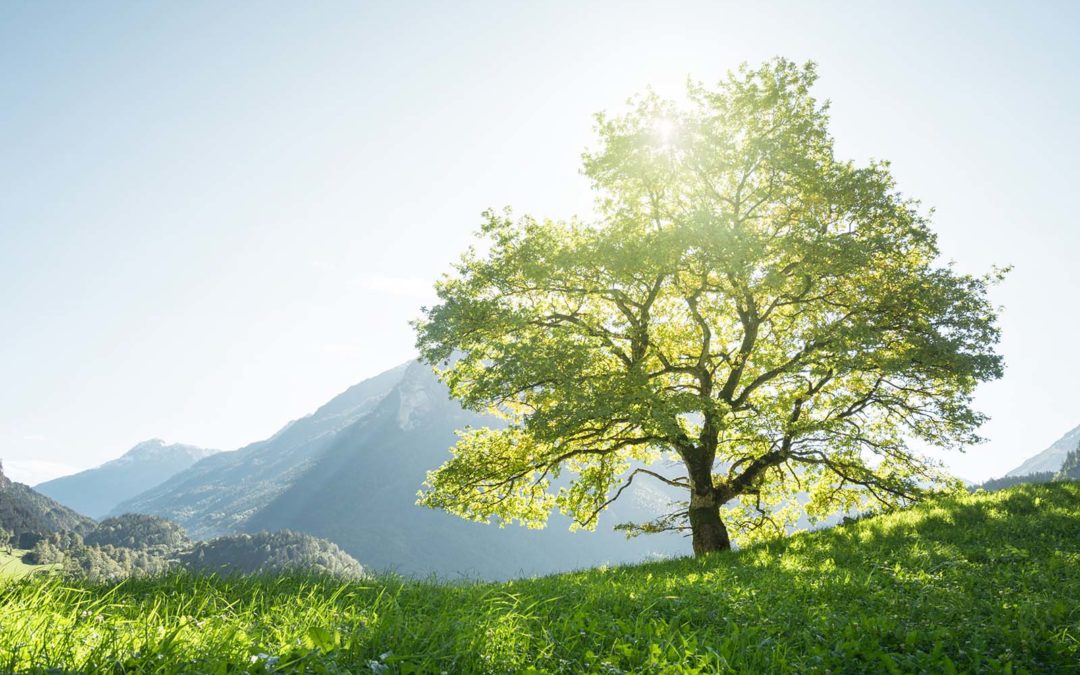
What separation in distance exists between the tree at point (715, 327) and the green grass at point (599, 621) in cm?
780

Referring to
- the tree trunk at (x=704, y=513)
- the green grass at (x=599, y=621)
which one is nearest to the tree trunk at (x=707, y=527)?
the tree trunk at (x=704, y=513)

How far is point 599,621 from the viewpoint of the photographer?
265 inches

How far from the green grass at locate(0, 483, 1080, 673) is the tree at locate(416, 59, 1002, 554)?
7802 millimetres

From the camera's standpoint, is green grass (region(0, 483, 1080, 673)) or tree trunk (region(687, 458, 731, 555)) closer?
green grass (region(0, 483, 1080, 673))

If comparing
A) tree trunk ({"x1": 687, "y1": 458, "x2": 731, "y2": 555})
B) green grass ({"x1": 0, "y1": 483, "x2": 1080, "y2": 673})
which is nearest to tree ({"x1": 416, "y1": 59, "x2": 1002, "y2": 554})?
tree trunk ({"x1": 687, "y1": 458, "x2": 731, "y2": 555})

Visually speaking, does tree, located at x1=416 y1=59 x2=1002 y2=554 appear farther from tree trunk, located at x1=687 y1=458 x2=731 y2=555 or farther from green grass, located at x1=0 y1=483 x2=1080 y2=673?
green grass, located at x1=0 y1=483 x2=1080 y2=673

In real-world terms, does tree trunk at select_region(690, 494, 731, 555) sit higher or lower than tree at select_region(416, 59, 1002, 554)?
lower

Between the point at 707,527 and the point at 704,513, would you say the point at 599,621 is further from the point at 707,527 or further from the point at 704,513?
the point at 704,513

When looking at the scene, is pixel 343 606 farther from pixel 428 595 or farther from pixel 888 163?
pixel 888 163

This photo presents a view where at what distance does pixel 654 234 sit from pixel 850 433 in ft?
29.3

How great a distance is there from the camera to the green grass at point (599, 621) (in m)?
4.57

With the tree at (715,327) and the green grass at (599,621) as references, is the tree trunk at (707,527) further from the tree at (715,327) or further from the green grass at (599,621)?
the green grass at (599,621)

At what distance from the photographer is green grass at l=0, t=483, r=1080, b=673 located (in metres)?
4.57

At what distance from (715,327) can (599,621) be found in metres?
18.5
